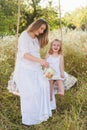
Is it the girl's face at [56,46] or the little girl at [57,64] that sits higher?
the girl's face at [56,46]

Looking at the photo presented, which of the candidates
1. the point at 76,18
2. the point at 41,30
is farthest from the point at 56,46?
the point at 76,18

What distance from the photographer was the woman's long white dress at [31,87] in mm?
4773

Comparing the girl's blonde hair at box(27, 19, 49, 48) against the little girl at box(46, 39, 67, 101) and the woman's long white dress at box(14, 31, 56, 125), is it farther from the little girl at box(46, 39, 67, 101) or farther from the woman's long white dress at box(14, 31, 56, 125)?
the little girl at box(46, 39, 67, 101)

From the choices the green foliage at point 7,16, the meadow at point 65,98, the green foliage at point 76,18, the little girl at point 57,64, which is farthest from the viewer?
the green foliage at point 76,18

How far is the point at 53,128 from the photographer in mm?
4914

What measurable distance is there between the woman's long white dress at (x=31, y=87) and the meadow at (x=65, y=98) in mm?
200

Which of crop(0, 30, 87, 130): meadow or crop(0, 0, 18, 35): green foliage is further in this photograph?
crop(0, 0, 18, 35): green foliage

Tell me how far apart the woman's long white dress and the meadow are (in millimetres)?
200

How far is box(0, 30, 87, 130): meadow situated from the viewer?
16.3ft

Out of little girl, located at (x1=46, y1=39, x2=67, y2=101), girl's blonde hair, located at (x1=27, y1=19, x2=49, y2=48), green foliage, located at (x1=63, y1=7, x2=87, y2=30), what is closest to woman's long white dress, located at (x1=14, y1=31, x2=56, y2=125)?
girl's blonde hair, located at (x1=27, y1=19, x2=49, y2=48)


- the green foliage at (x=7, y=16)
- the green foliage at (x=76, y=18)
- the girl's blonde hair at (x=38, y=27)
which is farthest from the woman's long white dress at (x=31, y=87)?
the green foliage at (x=76, y=18)

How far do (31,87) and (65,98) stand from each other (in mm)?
1020

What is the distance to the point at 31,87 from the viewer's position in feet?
15.7

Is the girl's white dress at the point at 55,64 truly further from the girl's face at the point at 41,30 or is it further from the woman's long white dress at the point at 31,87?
the girl's face at the point at 41,30
